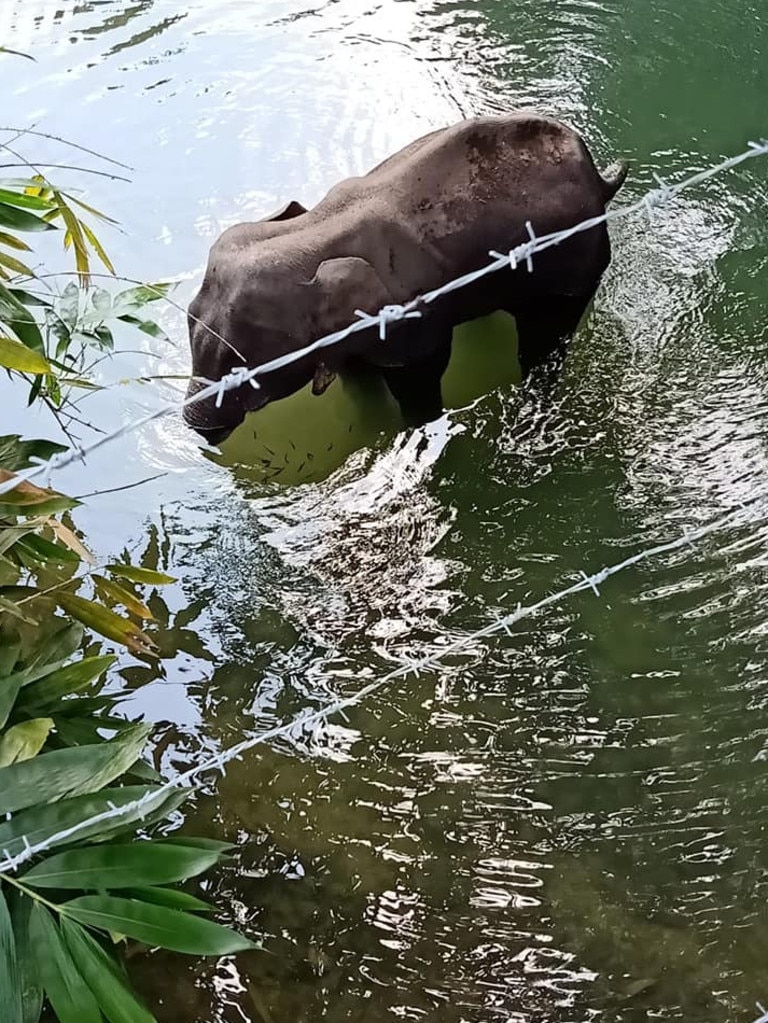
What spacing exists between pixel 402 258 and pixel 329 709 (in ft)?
3.65

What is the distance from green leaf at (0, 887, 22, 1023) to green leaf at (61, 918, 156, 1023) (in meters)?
0.05

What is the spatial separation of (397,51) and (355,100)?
34cm

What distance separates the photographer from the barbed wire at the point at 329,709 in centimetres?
111

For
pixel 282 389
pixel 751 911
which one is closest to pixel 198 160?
pixel 282 389

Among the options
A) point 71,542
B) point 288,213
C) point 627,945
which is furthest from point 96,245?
point 627,945

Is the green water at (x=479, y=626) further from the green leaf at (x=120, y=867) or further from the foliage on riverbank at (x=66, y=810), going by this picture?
the green leaf at (x=120, y=867)

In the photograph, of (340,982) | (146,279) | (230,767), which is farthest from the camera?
(146,279)

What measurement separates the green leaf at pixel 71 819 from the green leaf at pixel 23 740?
0.09 metres

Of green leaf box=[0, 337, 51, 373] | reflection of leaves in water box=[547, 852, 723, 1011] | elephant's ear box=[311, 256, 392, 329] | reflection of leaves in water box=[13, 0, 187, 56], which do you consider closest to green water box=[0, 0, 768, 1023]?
reflection of leaves in water box=[547, 852, 723, 1011]

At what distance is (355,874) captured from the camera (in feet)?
5.36

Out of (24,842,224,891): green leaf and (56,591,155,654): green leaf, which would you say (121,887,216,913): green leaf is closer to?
(24,842,224,891): green leaf

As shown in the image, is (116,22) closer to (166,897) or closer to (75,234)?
(75,234)

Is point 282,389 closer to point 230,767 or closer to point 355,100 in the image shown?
point 230,767

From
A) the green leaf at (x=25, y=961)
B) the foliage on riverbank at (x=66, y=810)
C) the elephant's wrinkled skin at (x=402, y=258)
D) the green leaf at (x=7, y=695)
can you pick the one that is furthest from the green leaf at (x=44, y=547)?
the elephant's wrinkled skin at (x=402, y=258)
